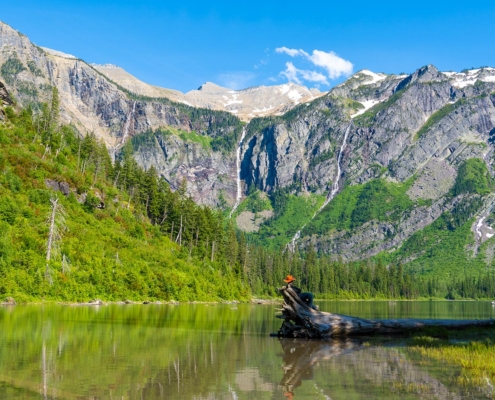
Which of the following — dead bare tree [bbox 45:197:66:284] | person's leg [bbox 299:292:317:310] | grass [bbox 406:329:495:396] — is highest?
dead bare tree [bbox 45:197:66:284]

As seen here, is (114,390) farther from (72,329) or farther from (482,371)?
(72,329)

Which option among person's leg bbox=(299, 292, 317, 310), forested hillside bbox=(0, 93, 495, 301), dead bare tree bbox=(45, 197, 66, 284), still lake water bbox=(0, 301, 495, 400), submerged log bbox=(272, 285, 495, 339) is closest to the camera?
still lake water bbox=(0, 301, 495, 400)

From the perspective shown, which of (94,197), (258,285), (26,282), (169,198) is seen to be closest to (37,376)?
(26,282)

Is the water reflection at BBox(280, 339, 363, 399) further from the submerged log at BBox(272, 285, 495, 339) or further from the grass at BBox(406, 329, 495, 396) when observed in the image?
the grass at BBox(406, 329, 495, 396)

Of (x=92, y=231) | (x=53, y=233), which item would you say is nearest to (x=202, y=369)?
(x=53, y=233)

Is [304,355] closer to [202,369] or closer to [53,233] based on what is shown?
[202,369]

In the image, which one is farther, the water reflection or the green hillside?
the green hillside

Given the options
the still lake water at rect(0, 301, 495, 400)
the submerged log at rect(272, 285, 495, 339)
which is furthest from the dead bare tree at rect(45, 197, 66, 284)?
the submerged log at rect(272, 285, 495, 339)

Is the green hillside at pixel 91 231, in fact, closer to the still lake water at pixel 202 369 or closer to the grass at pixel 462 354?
the still lake water at pixel 202 369

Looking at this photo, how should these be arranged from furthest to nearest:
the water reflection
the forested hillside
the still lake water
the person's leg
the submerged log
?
the forested hillside, the person's leg, the submerged log, the water reflection, the still lake water

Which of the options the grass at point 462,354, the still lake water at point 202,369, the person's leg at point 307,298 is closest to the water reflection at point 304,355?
the still lake water at point 202,369

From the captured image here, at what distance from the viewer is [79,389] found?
14734 millimetres

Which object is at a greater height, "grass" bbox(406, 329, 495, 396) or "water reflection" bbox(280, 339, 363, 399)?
"grass" bbox(406, 329, 495, 396)

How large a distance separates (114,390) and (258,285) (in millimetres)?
141333
